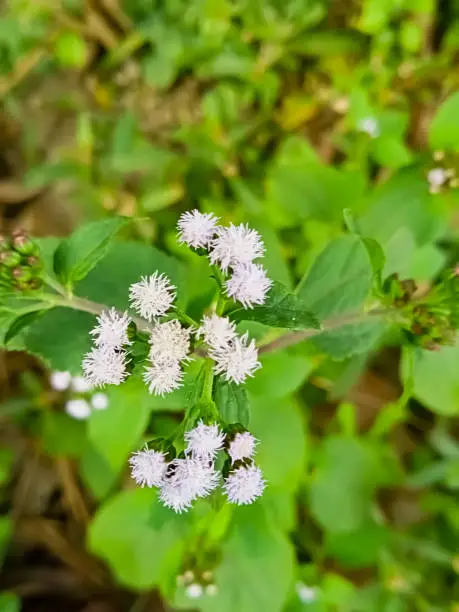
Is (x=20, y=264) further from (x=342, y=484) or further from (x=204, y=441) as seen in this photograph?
(x=342, y=484)

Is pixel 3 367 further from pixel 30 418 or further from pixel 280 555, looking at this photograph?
pixel 280 555

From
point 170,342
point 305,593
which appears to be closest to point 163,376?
point 170,342

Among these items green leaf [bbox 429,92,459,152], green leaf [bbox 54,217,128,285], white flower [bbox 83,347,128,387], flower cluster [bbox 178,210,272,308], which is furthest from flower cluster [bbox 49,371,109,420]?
green leaf [bbox 429,92,459,152]

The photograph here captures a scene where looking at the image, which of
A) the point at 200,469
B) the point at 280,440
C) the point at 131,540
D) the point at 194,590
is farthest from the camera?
the point at 131,540

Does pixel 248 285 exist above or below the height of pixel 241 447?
above

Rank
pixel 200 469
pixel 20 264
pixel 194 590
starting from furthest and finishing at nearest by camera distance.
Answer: pixel 194 590 → pixel 20 264 → pixel 200 469

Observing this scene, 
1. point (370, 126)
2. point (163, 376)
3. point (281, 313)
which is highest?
point (370, 126)

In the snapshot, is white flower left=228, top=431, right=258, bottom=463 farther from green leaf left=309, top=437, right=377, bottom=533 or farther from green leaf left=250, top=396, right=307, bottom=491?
green leaf left=309, top=437, right=377, bottom=533
